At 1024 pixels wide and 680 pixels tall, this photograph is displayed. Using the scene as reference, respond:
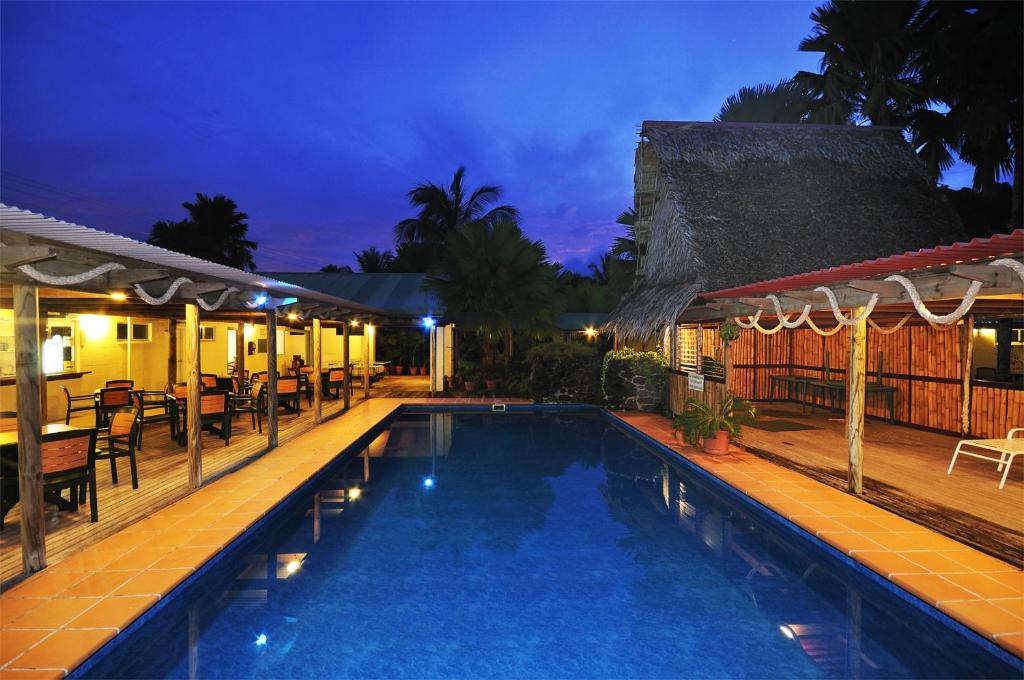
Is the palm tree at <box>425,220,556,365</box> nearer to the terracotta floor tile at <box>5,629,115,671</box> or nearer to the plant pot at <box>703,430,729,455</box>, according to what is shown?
the plant pot at <box>703,430,729,455</box>

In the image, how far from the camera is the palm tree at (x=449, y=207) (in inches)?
1090

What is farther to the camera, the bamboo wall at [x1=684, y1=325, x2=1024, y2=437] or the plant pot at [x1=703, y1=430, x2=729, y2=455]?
the bamboo wall at [x1=684, y1=325, x2=1024, y2=437]

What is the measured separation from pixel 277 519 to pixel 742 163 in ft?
44.2

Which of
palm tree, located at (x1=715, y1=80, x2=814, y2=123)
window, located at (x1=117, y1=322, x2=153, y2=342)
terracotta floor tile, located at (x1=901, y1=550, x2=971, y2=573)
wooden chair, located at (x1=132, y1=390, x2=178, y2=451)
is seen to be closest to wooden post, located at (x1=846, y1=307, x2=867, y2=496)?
terracotta floor tile, located at (x1=901, y1=550, x2=971, y2=573)

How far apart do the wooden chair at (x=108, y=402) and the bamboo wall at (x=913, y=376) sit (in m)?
10.2

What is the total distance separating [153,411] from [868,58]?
2229cm

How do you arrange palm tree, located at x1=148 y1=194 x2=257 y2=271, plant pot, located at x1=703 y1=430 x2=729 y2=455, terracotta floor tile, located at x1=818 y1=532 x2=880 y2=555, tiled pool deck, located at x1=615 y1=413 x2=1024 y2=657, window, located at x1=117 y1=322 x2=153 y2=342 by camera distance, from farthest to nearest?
palm tree, located at x1=148 y1=194 x2=257 y2=271 → window, located at x1=117 y1=322 x2=153 y2=342 → plant pot, located at x1=703 y1=430 x2=729 y2=455 → terracotta floor tile, located at x1=818 y1=532 x2=880 y2=555 → tiled pool deck, located at x1=615 y1=413 x2=1024 y2=657

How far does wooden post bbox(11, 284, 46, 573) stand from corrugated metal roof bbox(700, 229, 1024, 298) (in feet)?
22.3

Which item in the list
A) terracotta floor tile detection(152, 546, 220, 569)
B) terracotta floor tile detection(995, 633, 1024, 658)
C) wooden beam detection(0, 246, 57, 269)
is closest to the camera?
terracotta floor tile detection(995, 633, 1024, 658)

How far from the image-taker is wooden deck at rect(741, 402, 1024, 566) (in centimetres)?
509

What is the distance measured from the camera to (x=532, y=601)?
180 inches

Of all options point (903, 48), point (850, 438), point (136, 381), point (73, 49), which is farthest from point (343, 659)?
point (73, 49)

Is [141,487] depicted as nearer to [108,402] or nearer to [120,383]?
[108,402]

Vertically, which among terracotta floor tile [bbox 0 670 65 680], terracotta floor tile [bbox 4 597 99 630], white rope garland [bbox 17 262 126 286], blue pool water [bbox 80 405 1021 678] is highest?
white rope garland [bbox 17 262 126 286]
